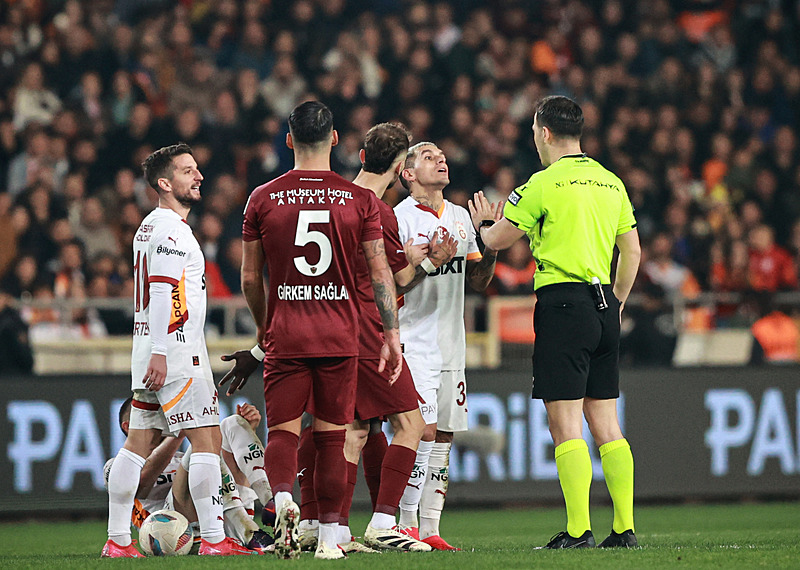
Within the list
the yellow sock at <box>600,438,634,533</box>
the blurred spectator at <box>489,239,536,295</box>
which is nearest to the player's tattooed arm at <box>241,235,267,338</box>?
the yellow sock at <box>600,438,634,533</box>

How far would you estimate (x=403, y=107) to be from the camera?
50.8ft

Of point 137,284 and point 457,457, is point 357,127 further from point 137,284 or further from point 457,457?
point 137,284

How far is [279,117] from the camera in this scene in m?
15.3

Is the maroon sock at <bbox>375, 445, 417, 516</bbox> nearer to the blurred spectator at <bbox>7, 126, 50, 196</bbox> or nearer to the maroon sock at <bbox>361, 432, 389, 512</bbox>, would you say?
the maroon sock at <bbox>361, 432, 389, 512</bbox>

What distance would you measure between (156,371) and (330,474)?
1311mm

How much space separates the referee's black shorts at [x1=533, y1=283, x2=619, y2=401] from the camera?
22.0ft

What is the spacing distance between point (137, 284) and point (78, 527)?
12.0ft

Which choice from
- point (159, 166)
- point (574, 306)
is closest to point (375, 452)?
point (574, 306)

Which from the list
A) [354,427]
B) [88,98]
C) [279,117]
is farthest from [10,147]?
[354,427]

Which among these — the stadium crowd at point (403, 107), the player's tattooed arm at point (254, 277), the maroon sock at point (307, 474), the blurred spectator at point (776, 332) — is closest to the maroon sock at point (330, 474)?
the player's tattooed arm at point (254, 277)

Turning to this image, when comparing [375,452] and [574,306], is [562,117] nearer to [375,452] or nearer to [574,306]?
[574,306]

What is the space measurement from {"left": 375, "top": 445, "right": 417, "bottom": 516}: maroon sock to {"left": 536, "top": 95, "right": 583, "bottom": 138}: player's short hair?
2.01 metres

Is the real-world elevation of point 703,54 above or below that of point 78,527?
above

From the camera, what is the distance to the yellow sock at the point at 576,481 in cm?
668
